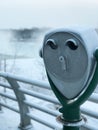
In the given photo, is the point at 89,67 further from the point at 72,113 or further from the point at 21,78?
the point at 21,78

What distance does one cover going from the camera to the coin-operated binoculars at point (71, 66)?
1.72 meters

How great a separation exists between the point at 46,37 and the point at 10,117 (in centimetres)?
273

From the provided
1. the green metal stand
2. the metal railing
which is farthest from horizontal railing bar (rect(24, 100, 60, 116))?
the green metal stand

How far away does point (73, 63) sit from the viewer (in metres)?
1.74

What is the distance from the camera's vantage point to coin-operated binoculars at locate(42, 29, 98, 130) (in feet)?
5.64

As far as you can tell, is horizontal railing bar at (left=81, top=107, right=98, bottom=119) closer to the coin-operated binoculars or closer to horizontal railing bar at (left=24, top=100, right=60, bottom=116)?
horizontal railing bar at (left=24, top=100, right=60, bottom=116)

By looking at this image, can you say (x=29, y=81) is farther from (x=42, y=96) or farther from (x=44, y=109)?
(x=44, y=109)

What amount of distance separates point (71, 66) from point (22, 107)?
2.11 m

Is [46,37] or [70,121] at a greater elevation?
[46,37]

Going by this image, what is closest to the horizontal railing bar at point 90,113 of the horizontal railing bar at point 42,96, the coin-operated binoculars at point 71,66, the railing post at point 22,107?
the horizontal railing bar at point 42,96

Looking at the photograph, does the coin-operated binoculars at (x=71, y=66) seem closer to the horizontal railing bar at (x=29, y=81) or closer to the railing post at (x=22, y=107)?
the horizontal railing bar at (x=29, y=81)

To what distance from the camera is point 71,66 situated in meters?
1.75

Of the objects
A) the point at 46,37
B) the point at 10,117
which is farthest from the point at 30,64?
the point at 46,37

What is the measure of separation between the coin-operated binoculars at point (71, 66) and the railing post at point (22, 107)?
1833mm
